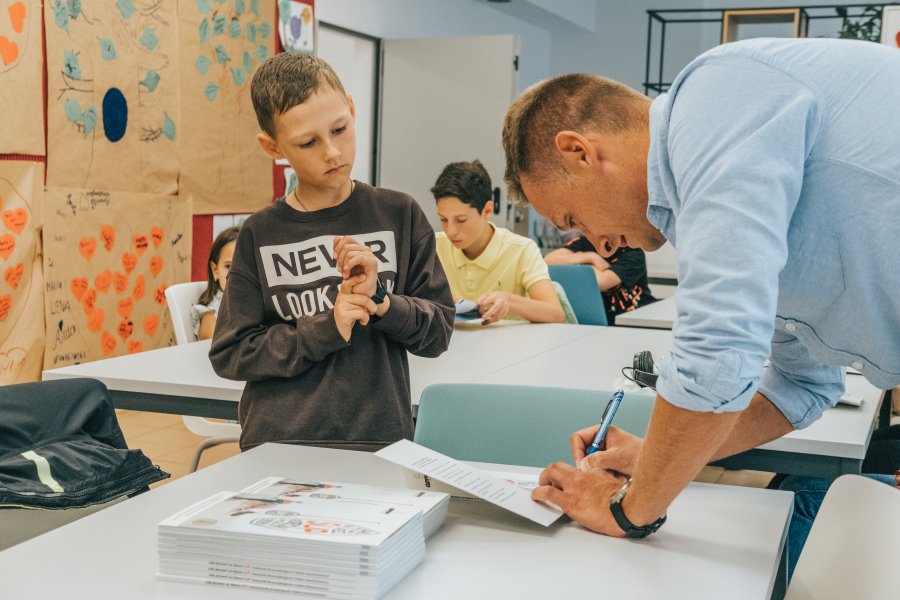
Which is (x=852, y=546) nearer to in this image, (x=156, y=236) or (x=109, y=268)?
(x=109, y=268)

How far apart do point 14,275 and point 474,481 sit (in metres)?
3.26

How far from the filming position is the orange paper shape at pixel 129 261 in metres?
4.59

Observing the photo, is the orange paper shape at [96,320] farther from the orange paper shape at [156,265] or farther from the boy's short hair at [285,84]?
the boy's short hair at [285,84]

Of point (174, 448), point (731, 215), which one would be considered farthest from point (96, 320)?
point (731, 215)

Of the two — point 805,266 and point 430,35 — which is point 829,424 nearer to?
point 805,266

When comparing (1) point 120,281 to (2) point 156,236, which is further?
(2) point 156,236

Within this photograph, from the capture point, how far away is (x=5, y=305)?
387cm

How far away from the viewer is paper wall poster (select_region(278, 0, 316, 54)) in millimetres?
5801

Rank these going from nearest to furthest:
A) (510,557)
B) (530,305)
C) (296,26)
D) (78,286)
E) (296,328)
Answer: (510,557) → (296,328) → (530,305) → (78,286) → (296,26)

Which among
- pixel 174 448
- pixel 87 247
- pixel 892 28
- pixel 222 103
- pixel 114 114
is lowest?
pixel 174 448

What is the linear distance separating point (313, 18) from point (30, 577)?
5.56 m

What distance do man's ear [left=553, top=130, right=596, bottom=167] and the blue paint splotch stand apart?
3.73 meters

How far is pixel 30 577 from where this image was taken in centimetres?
102

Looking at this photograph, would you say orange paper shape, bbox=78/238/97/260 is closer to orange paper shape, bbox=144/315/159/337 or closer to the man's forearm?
orange paper shape, bbox=144/315/159/337
